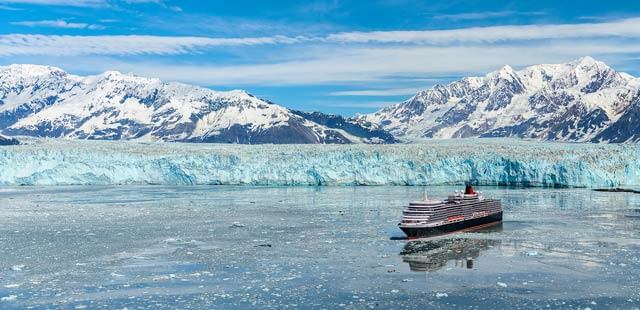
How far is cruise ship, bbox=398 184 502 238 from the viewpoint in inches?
1140

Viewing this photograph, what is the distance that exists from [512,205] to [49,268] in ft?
97.2

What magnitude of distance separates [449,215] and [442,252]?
5.46 meters

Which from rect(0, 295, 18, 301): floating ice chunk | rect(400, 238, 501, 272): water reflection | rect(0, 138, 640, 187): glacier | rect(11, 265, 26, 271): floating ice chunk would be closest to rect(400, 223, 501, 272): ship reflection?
rect(400, 238, 501, 272): water reflection

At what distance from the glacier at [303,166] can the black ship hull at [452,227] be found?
25.9 metres

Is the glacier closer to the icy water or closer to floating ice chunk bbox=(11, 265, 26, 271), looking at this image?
the icy water

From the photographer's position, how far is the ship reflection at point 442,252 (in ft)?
74.7

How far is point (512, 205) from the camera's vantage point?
143ft

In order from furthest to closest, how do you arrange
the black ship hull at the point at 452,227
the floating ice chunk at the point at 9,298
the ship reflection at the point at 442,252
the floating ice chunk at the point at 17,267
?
the black ship hull at the point at 452,227 < the ship reflection at the point at 442,252 < the floating ice chunk at the point at 17,267 < the floating ice chunk at the point at 9,298

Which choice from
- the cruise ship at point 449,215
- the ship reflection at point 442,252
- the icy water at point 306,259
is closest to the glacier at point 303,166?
the icy water at point 306,259

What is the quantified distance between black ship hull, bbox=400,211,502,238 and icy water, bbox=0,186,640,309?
2.23 ft

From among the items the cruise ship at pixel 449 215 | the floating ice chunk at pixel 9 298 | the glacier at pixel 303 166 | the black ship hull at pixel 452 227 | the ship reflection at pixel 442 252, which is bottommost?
the floating ice chunk at pixel 9 298

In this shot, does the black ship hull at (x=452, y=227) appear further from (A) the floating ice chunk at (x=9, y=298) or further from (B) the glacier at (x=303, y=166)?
(B) the glacier at (x=303, y=166)

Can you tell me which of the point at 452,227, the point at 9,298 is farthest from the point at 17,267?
the point at 452,227

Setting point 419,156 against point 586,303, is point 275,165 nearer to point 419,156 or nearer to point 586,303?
point 419,156
